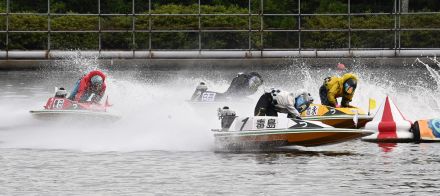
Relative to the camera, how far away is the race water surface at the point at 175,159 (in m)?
20.2

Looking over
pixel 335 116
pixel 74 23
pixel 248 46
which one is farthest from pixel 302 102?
pixel 74 23

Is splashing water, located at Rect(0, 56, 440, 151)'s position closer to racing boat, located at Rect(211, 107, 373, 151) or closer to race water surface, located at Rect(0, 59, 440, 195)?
race water surface, located at Rect(0, 59, 440, 195)

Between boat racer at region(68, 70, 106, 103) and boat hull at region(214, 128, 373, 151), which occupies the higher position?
boat racer at region(68, 70, 106, 103)

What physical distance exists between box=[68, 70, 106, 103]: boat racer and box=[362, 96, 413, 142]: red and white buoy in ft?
22.2

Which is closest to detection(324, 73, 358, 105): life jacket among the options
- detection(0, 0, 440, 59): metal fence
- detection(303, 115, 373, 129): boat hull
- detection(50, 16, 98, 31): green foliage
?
detection(303, 115, 373, 129): boat hull

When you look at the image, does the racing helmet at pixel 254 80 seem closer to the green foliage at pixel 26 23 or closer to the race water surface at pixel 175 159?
the race water surface at pixel 175 159

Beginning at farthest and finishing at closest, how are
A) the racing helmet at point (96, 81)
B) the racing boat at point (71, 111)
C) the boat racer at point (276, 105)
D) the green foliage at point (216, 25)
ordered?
the green foliage at point (216, 25) < the racing helmet at point (96, 81) < the racing boat at point (71, 111) < the boat racer at point (276, 105)

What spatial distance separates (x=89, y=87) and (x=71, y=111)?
96 cm

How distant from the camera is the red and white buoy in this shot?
27.1 m

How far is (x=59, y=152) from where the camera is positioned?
83.8 feet

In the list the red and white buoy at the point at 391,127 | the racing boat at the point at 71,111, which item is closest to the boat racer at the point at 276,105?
the red and white buoy at the point at 391,127

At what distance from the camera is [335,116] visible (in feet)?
93.2

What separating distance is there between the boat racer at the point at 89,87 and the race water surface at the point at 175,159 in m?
0.77

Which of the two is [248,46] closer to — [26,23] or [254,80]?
[26,23]
